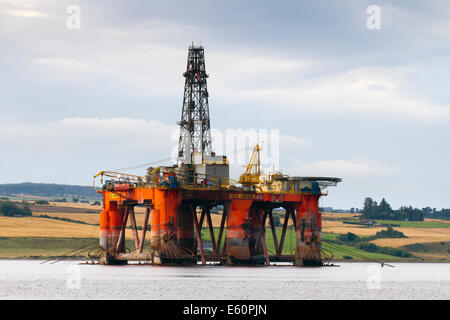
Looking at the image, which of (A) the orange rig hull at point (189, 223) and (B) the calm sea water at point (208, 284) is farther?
(A) the orange rig hull at point (189, 223)

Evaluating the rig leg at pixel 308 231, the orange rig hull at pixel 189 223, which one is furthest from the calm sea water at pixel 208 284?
the rig leg at pixel 308 231

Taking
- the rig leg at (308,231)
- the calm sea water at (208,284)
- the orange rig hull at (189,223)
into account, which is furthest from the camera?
the rig leg at (308,231)

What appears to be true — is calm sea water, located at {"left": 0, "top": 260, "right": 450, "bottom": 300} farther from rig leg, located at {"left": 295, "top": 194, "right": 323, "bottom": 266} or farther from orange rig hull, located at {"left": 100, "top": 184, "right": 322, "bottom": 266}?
rig leg, located at {"left": 295, "top": 194, "right": 323, "bottom": 266}

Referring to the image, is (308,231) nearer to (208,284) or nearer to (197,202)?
(197,202)

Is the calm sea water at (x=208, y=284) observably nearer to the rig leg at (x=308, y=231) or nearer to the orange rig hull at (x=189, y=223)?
the orange rig hull at (x=189, y=223)

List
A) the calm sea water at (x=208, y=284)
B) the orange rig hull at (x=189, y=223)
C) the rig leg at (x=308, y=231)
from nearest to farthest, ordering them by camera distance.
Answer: the calm sea water at (x=208, y=284)
the orange rig hull at (x=189, y=223)
the rig leg at (x=308, y=231)

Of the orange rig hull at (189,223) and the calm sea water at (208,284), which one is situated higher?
the orange rig hull at (189,223)

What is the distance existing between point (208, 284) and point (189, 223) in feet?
→ 114

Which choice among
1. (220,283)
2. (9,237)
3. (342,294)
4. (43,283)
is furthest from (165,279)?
(9,237)

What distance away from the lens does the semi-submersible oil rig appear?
11706 cm

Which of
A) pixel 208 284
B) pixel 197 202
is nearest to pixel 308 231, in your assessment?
pixel 197 202

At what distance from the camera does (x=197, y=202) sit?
126312 millimetres

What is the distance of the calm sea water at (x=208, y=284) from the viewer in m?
85.1
